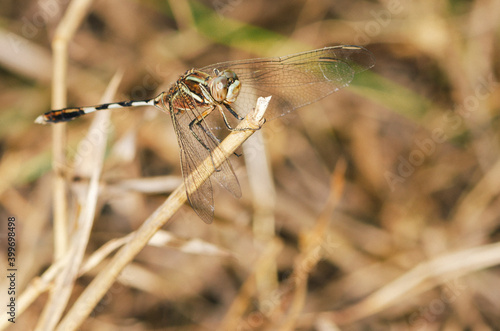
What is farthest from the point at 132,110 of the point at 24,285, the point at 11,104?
the point at 24,285

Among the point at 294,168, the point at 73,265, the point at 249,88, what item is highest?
the point at 294,168

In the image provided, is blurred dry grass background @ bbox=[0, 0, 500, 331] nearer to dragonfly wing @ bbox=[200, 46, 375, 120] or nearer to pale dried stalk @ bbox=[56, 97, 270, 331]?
dragonfly wing @ bbox=[200, 46, 375, 120]

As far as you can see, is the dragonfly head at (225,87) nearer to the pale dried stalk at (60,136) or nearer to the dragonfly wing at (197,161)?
the dragonfly wing at (197,161)

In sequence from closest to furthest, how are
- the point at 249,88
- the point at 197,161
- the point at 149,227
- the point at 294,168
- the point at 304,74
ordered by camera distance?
the point at 149,227 < the point at 197,161 < the point at 304,74 < the point at 249,88 < the point at 294,168

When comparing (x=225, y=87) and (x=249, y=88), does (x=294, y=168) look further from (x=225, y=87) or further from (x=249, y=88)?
(x=225, y=87)

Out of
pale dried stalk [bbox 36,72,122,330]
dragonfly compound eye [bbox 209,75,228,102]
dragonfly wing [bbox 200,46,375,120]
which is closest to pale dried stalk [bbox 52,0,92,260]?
pale dried stalk [bbox 36,72,122,330]

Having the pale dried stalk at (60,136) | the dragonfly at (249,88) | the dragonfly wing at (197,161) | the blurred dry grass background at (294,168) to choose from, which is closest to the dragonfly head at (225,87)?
the dragonfly at (249,88)

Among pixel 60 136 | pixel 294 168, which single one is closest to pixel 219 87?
pixel 60 136
